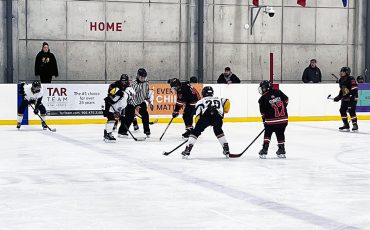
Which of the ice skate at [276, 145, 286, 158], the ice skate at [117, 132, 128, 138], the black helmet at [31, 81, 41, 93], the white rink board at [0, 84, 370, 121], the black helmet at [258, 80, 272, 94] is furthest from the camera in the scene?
the white rink board at [0, 84, 370, 121]

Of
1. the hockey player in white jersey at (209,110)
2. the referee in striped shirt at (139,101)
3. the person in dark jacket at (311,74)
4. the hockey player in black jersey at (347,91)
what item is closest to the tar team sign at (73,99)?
the referee in striped shirt at (139,101)

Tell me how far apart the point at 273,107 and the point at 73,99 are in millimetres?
7913

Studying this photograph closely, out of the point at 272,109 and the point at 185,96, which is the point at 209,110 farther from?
the point at 185,96

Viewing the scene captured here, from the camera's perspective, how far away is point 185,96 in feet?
47.9

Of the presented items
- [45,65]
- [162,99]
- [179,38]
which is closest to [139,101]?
[162,99]

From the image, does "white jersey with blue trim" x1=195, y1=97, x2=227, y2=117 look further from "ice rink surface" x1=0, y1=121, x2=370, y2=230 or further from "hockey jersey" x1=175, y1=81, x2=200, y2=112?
"hockey jersey" x1=175, y1=81, x2=200, y2=112

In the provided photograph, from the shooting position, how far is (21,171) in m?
9.95

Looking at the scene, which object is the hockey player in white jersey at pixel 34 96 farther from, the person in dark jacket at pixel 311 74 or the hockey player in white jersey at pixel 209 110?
the person in dark jacket at pixel 311 74

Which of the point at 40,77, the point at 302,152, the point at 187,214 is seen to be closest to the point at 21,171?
the point at 187,214

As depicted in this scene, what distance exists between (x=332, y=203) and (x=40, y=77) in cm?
1327

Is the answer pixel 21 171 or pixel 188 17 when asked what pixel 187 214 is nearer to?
pixel 21 171

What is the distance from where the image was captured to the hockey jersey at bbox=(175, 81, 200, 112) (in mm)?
14500

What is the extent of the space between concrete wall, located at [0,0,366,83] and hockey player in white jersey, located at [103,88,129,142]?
7.04m

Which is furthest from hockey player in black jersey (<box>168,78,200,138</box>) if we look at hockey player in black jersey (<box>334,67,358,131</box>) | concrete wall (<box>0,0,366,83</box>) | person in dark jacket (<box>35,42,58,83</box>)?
concrete wall (<box>0,0,366,83</box>)
